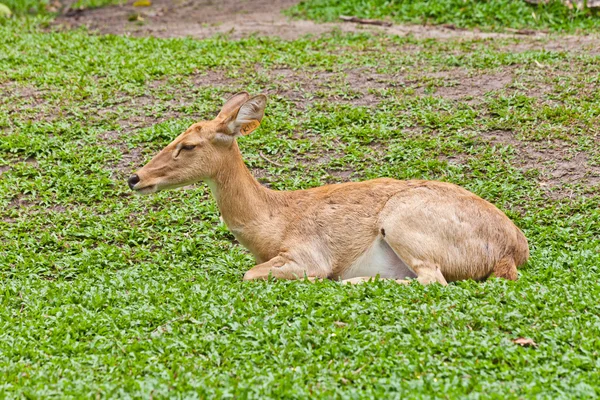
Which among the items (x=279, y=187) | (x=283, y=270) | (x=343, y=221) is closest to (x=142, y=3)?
(x=279, y=187)

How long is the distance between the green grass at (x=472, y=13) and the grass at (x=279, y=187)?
1398 millimetres

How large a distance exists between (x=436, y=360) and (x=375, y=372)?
1.22 ft

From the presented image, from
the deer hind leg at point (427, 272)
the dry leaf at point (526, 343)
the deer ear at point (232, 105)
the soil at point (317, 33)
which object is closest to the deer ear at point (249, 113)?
the deer ear at point (232, 105)

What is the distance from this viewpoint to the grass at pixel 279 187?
205 inches

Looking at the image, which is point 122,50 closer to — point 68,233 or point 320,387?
point 68,233

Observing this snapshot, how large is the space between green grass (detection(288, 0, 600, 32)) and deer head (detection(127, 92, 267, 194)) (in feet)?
27.0

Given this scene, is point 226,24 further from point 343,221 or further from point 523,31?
point 343,221

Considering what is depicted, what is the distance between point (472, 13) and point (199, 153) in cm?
890

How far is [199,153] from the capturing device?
22.9ft

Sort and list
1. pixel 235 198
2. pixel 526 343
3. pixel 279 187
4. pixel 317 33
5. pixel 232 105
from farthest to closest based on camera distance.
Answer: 1. pixel 317 33
2. pixel 279 187
3. pixel 232 105
4. pixel 235 198
5. pixel 526 343

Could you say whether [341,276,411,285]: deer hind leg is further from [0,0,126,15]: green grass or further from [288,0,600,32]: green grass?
[0,0,126,15]: green grass

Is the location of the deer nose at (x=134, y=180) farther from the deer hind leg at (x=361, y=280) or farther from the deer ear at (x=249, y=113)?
the deer hind leg at (x=361, y=280)

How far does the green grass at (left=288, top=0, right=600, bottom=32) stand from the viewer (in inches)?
555

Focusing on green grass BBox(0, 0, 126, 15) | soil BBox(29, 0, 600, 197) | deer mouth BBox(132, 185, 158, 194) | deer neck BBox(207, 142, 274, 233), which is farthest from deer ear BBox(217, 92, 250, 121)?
green grass BBox(0, 0, 126, 15)
